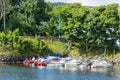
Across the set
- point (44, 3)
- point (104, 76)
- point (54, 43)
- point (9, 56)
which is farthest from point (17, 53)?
point (104, 76)

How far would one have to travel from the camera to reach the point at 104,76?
90.9 metres

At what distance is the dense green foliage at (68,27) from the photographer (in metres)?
120

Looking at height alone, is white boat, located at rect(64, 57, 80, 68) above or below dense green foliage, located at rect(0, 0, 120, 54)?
below

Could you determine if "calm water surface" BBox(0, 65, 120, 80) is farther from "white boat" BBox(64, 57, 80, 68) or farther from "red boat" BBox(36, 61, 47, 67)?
"red boat" BBox(36, 61, 47, 67)

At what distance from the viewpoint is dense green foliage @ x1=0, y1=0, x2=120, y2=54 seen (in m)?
120

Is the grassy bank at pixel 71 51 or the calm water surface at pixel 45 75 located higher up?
the grassy bank at pixel 71 51

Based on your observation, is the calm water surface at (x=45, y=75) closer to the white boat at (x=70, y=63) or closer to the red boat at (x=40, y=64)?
the white boat at (x=70, y=63)

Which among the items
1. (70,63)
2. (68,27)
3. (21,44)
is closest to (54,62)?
(70,63)

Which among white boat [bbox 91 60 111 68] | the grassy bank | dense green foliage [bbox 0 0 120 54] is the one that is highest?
dense green foliage [bbox 0 0 120 54]

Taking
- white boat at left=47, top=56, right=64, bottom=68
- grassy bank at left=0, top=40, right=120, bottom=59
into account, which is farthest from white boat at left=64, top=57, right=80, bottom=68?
grassy bank at left=0, top=40, right=120, bottom=59

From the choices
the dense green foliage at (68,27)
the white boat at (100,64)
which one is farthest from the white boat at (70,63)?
the dense green foliage at (68,27)

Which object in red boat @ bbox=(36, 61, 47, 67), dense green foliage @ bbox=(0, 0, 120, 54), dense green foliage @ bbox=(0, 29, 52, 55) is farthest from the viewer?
dense green foliage @ bbox=(0, 0, 120, 54)

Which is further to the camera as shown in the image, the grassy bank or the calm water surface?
the grassy bank

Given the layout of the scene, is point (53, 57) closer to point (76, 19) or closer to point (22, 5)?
point (76, 19)
